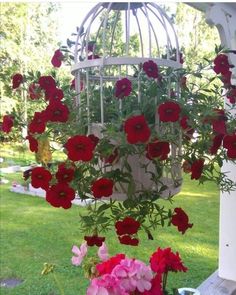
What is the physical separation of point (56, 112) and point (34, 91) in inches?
6.7

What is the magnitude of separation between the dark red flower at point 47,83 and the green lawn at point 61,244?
1272mm

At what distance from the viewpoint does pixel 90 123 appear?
94 centimetres

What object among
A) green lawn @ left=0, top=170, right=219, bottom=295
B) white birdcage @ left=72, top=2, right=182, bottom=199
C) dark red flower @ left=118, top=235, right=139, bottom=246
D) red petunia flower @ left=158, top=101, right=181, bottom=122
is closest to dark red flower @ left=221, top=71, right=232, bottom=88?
white birdcage @ left=72, top=2, right=182, bottom=199

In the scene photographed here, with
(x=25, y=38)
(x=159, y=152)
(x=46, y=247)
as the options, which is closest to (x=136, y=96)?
(x=159, y=152)

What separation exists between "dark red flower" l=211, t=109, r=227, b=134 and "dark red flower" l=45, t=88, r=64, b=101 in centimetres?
35

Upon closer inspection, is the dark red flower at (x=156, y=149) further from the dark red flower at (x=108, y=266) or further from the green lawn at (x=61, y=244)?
the green lawn at (x=61, y=244)

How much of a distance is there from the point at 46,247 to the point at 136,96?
265cm

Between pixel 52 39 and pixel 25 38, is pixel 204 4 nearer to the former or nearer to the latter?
pixel 25 38

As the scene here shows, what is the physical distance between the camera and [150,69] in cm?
91

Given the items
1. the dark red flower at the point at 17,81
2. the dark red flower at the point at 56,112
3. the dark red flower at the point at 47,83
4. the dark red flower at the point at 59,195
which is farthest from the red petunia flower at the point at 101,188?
the dark red flower at the point at 17,81

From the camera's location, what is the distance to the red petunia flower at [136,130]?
2.62 ft

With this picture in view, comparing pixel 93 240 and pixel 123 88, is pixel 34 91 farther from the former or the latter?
pixel 93 240

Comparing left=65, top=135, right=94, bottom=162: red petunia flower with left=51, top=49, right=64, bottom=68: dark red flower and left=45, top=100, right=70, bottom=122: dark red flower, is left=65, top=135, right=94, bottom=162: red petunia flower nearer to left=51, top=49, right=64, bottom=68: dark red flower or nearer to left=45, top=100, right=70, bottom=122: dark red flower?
left=45, top=100, right=70, bottom=122: dark red flower

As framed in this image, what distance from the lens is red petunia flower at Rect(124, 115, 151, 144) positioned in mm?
798
